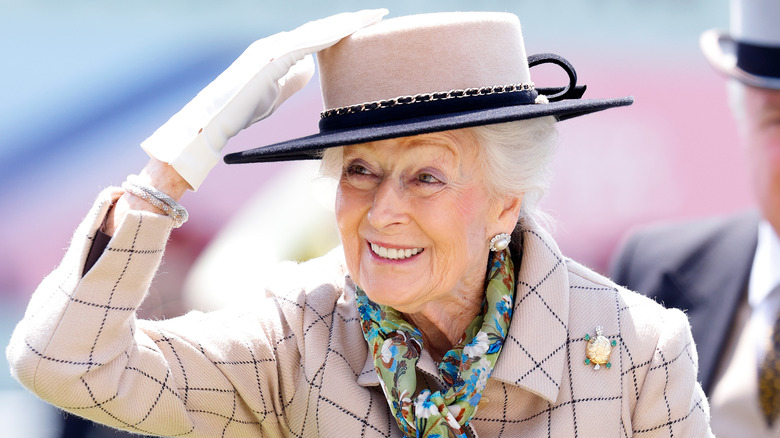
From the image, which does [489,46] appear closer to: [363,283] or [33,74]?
[363,283]

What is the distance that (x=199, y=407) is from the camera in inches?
95.0

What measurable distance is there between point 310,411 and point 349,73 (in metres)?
Result: 0.91

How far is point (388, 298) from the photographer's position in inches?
94.7

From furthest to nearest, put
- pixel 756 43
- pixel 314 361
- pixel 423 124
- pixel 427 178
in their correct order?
1. pixel 756 43
2. pixel 314 361
3. pixel 427 178
4. pixel 423 124

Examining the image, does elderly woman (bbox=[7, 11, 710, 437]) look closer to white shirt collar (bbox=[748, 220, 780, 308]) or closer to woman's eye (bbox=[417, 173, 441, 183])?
woman's eye (bbox=[417, 173, 441, 183])

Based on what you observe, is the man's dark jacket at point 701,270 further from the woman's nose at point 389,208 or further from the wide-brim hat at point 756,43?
the woman's nose at point 389,208

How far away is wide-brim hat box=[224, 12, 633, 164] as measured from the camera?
2285mm

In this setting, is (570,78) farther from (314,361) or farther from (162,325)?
(162,325)

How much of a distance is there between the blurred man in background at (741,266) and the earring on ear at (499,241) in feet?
5.70

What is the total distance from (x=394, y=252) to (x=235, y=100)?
0.56 metres

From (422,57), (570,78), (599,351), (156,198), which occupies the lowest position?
(599,351)

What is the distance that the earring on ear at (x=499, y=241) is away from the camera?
2.57 meters

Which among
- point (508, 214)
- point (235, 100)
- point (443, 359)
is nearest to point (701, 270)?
point (508, 214)

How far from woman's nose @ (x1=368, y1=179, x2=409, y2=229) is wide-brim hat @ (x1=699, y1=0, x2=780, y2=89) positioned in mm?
2021
